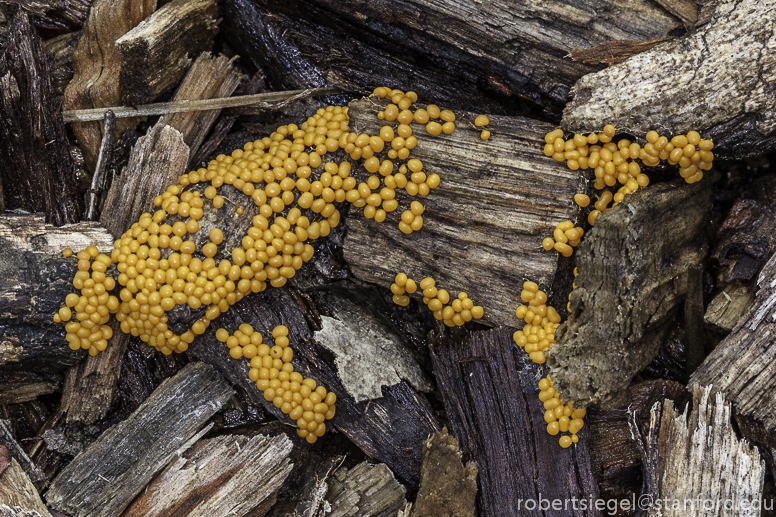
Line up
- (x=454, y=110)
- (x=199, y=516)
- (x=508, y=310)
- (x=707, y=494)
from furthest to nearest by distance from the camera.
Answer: (x=454, y=110)
(x=508, y=310)
(x=199, y=516)
(x=707, y=494)

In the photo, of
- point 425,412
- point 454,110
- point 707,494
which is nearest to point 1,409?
point 425,412

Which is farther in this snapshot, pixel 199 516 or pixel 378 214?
pixel 378 214

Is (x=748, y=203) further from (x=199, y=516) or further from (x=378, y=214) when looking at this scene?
(x=199, y=516)

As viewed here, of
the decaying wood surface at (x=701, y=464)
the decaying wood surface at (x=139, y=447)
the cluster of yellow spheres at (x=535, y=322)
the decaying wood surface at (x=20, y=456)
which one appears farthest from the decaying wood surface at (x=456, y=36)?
the decaying wood surface at (x=20, y=456)

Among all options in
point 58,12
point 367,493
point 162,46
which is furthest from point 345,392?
point 58,12

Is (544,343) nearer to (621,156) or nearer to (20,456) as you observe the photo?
(621,156)
